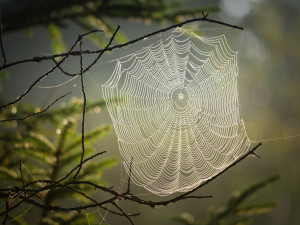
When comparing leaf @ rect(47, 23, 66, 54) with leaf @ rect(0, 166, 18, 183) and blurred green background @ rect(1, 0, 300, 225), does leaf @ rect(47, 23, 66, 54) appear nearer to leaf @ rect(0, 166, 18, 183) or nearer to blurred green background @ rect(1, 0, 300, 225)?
leaf @ rect(0, 166, 18, 183)

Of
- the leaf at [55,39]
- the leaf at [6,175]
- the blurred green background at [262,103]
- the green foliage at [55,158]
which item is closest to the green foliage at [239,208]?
the green foliage at [55,158]

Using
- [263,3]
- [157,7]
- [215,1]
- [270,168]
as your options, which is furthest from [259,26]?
[157,7]

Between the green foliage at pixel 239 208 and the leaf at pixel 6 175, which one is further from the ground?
the leaf at pixel 6 175

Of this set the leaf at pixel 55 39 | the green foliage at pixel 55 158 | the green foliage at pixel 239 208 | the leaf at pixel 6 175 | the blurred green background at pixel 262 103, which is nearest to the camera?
the leaf at pixel 6 175

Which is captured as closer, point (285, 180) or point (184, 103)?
point (184, 103)

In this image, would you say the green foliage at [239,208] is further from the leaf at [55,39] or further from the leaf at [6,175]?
the leaf at [55,39]

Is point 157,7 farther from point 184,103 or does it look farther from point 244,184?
point 244,184

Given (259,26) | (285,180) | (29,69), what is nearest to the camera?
(285,180)

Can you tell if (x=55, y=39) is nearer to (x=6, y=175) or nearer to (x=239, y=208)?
(x=6, y=175)

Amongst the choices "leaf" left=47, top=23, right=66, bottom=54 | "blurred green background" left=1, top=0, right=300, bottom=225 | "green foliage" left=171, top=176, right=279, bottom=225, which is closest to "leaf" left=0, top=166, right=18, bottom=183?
"leaf" left=47, top=23, right=66, bottom=54
